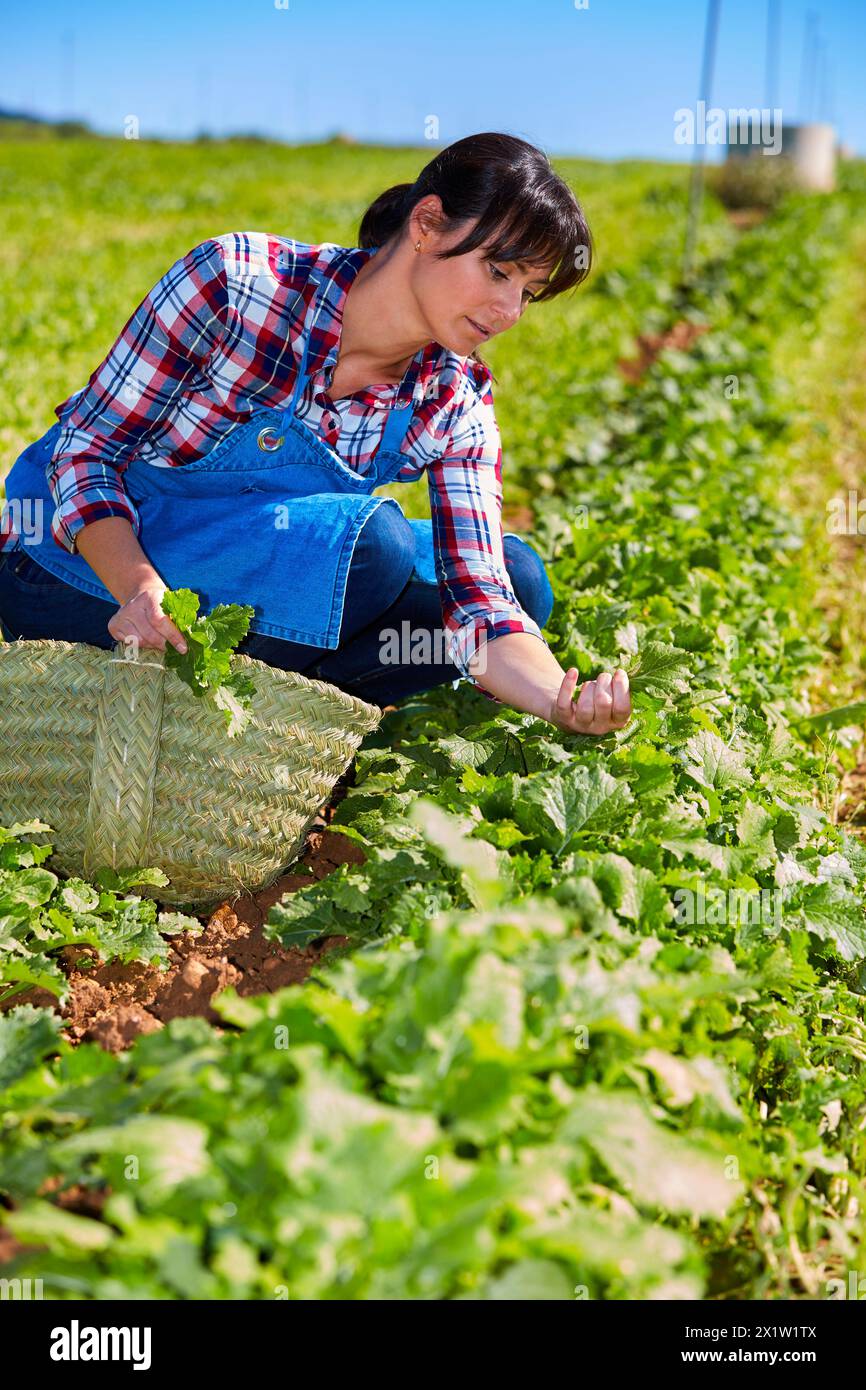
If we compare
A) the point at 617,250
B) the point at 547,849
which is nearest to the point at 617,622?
the point at 547,849

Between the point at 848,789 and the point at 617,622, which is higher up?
the point at 617,622

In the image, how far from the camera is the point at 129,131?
443 centimetres

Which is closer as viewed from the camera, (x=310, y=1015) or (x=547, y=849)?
(x=310, y=1015)

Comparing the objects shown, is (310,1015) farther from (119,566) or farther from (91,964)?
(119,566)

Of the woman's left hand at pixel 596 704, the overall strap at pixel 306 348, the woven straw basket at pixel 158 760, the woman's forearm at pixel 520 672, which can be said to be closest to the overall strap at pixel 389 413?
the overall strap at pixel 306 348

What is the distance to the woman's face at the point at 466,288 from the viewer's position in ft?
A: 8.18

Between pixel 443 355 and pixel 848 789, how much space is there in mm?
1659

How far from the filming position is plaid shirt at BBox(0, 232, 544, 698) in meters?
2.59

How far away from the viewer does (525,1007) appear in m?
1.60

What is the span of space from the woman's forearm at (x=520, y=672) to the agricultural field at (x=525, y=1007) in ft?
0.33

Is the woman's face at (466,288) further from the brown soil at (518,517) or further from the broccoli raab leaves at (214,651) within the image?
the brown soil at (518,517)

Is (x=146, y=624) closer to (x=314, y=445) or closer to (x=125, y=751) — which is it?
Answer: (x=125, y=751)

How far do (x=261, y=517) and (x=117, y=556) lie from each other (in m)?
0.31

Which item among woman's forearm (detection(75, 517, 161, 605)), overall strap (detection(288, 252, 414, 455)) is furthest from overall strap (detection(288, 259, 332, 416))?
woman's forearm (detection(75, 517, 161, 605))
